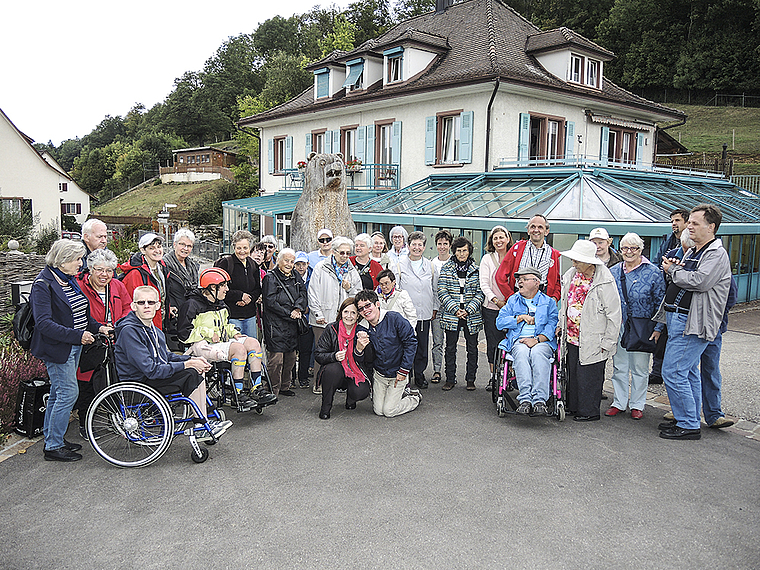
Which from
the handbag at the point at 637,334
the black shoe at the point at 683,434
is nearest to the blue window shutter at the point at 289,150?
the handbag at the point at 637,334

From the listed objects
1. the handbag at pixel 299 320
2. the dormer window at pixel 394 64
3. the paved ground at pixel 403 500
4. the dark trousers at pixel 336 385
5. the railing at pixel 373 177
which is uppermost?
the dormer window at pixel 394 64

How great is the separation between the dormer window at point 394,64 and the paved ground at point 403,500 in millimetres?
17012

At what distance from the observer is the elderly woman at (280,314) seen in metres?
7.00

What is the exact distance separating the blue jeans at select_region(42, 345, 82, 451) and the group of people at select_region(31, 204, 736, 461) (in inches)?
0.5

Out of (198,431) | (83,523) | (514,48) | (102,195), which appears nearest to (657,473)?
(198,431)

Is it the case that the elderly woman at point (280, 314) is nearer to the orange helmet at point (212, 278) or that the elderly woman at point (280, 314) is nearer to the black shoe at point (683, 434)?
the orange helmet at point (212, 278)

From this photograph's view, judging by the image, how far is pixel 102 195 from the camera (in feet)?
276

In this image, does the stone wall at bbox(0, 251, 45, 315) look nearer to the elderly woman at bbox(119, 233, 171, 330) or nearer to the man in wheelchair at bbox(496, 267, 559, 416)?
the elderly woman at bbox(119, 233, 171, 330)

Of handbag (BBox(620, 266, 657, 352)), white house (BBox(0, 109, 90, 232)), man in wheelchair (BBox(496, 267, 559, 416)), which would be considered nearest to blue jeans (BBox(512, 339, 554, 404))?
man in wheelchair (BBox(496, 267, 559, 416))

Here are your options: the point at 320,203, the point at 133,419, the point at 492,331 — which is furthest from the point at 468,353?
the point at 320,203

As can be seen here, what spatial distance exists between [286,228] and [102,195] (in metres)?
72.2

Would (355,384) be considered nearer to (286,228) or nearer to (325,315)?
(325,315)

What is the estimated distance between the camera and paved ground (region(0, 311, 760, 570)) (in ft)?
12.5

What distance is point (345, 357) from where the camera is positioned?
253 inches
